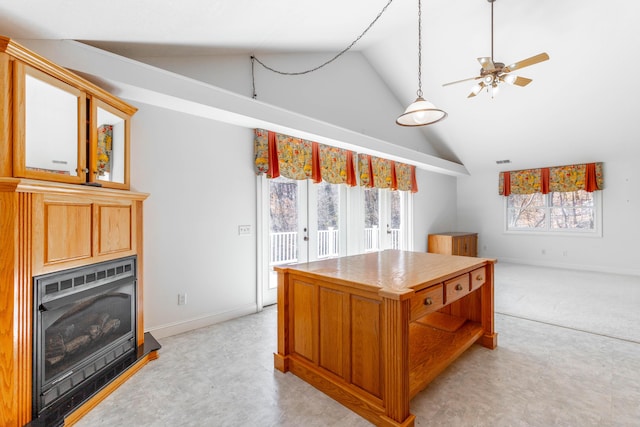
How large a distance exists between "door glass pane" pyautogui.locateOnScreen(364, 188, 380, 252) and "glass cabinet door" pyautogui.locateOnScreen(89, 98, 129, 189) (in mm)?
3707

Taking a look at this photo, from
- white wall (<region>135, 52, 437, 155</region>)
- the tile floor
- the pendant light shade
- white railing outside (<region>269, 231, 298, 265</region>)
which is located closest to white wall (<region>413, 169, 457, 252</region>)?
white wall (<region>135, 52, 437, 155</region>)

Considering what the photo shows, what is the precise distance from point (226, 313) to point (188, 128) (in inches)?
80.6

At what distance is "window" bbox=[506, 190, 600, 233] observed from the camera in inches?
234

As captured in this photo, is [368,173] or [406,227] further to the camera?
[406,227]

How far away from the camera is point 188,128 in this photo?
296cm

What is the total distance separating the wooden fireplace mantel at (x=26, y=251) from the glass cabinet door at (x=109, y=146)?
29cm

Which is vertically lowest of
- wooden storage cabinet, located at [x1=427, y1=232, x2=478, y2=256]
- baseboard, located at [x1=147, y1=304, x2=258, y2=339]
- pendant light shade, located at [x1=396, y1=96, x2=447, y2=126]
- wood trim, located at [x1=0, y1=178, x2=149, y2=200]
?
baseboard, located at [x1=147, y1=304, x2=258, y2=339]

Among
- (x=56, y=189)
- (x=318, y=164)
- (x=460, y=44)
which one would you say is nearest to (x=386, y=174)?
(x=318, y=164)

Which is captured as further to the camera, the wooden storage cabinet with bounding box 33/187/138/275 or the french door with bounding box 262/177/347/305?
the french door with bounding box 262/177/347/305

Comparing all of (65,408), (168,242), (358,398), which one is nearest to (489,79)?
(358,398)

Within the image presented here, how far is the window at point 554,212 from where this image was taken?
19.5ft

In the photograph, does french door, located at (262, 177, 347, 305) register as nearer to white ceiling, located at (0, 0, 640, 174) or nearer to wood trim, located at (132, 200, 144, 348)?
wood trim, located at (132, 200, 144, 348)

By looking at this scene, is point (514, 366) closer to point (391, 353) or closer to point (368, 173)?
point (391, 353)

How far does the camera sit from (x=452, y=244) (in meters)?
6.10
